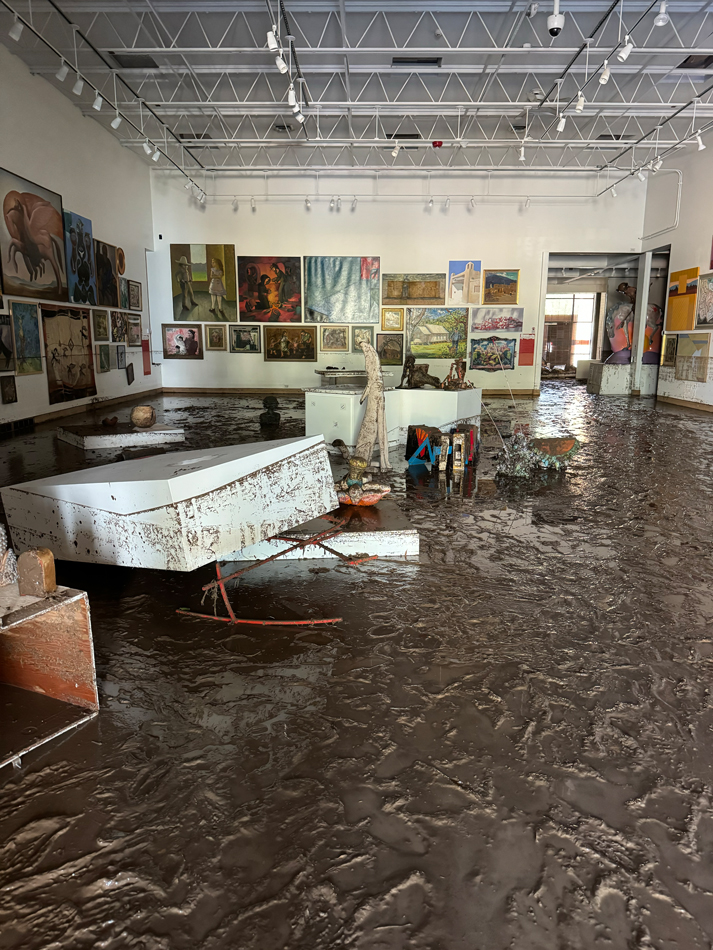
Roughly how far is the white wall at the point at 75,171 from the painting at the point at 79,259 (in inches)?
12.5

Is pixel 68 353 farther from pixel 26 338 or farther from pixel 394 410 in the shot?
pixel 394 410

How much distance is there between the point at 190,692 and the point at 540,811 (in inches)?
67.4

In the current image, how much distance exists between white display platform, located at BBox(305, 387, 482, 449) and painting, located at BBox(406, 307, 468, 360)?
9.36 metres

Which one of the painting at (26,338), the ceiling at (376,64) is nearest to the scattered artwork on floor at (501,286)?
the ceiling at (376,64)

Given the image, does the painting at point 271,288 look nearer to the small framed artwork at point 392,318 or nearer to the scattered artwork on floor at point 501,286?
the small framed artwork at point 392,318

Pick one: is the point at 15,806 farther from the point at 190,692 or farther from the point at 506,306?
the point at 506,306

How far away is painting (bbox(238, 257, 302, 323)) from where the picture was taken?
19.7 meters

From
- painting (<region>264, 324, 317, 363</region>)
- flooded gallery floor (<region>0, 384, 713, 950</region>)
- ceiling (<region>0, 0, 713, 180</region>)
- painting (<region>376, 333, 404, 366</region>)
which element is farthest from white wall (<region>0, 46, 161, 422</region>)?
flooded gallery floor (<region>0, 384, 713, 950</region>)

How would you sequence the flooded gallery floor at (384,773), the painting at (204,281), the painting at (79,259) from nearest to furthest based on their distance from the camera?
the flooded gallery floor at (384,773) → the painting at (79,259) → the painting at (204,281)

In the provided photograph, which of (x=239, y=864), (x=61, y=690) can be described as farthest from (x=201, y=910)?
(x=61, y=690)

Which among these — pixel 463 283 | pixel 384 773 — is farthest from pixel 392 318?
pixel 384 773

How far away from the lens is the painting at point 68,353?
13156 mm

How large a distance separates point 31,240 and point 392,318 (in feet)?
35.0

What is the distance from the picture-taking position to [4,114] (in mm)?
11297
